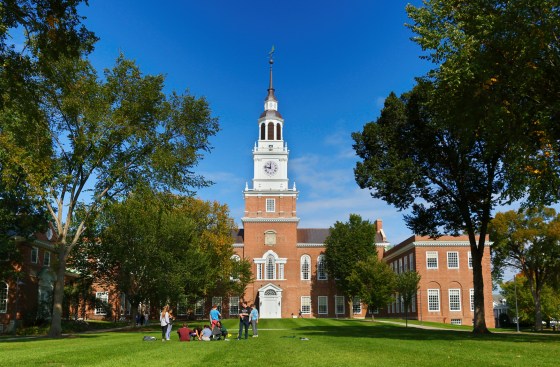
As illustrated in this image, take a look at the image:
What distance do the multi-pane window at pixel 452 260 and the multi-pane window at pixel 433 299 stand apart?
3.23 metres

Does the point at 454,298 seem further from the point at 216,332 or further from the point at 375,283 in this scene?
the point at 216,332

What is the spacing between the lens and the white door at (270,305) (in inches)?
2707

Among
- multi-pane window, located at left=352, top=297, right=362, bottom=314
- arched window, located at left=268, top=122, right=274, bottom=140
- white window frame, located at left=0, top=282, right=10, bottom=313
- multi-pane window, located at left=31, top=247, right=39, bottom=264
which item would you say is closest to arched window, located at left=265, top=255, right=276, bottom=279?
multi-pane window, located at left=352, top=297, right=362, bottom=314

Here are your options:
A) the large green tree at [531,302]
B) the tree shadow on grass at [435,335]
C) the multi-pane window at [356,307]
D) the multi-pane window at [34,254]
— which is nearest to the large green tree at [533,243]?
the large green tree at [531,302]

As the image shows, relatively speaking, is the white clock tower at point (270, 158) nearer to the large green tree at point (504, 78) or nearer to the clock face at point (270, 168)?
the clock face at point (270, 168)

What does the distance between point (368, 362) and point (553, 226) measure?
45272mm

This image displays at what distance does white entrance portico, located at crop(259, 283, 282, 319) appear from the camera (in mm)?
68750

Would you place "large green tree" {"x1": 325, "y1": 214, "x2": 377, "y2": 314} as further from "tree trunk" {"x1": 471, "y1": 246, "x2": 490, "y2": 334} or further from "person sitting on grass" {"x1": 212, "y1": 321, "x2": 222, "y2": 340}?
"person sitting on grass" {"x1": 212, "y1": 321, "x2": 222, "y2": 340}

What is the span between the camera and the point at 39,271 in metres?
43.2

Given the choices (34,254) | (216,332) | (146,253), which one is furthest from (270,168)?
(216,332)

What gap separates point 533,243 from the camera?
53062mm

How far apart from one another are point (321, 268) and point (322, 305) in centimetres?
487

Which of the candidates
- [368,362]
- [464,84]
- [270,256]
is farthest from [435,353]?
[270,256]

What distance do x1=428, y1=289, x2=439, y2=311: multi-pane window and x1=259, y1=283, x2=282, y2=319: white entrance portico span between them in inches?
724
